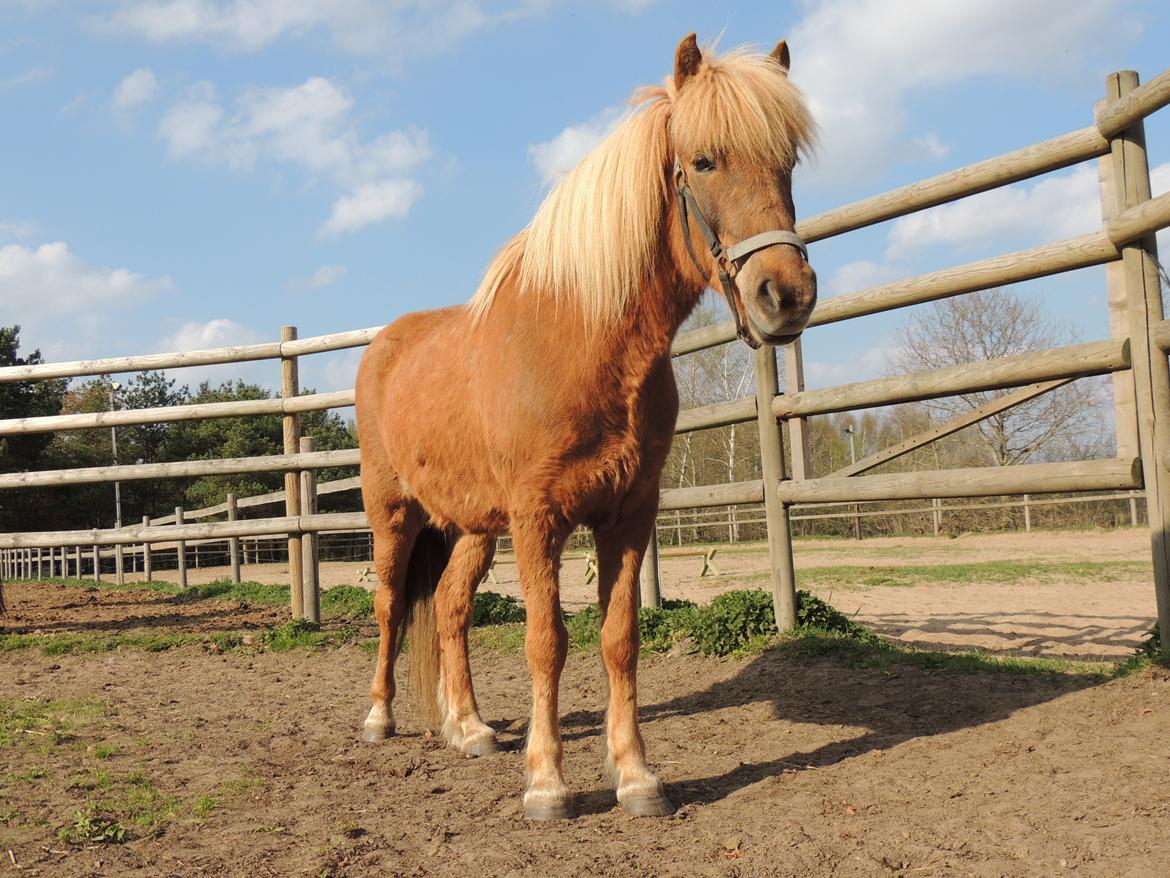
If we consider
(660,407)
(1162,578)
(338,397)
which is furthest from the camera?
(338,397)

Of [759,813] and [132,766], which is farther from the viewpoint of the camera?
[132,766]

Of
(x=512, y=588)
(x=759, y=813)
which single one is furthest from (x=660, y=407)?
(x=512, y=588)

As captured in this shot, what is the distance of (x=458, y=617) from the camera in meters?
4.29

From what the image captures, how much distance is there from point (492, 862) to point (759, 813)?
34.1 inches

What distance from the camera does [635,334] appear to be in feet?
10.4

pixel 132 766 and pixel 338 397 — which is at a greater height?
pixel 338 397

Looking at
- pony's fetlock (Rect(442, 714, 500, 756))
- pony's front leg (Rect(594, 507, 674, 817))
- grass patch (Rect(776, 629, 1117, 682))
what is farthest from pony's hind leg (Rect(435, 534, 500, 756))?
grass patch (Rect(776, 629, 1117, 682))

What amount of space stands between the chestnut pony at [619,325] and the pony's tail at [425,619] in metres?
1.04

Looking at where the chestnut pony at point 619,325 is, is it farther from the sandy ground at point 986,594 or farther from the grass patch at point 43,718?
the sandy ground at point 986,594

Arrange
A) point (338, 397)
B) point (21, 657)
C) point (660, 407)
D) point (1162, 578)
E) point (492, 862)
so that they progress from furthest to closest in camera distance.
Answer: point (338, 397) → point (21, 657) → point (1162, 578) → point (660, 407) → point (492, 862)

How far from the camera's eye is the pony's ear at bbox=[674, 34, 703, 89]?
119 inches

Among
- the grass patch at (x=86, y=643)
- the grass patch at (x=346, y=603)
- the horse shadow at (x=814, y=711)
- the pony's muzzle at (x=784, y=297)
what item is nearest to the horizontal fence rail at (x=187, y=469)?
the grass patch at (x=86, y=643)

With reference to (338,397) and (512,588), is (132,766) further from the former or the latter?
(512,588)

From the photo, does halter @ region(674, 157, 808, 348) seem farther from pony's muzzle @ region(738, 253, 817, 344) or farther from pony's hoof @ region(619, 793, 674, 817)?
pony's hoof @ region(619, 793, 674, 817)
